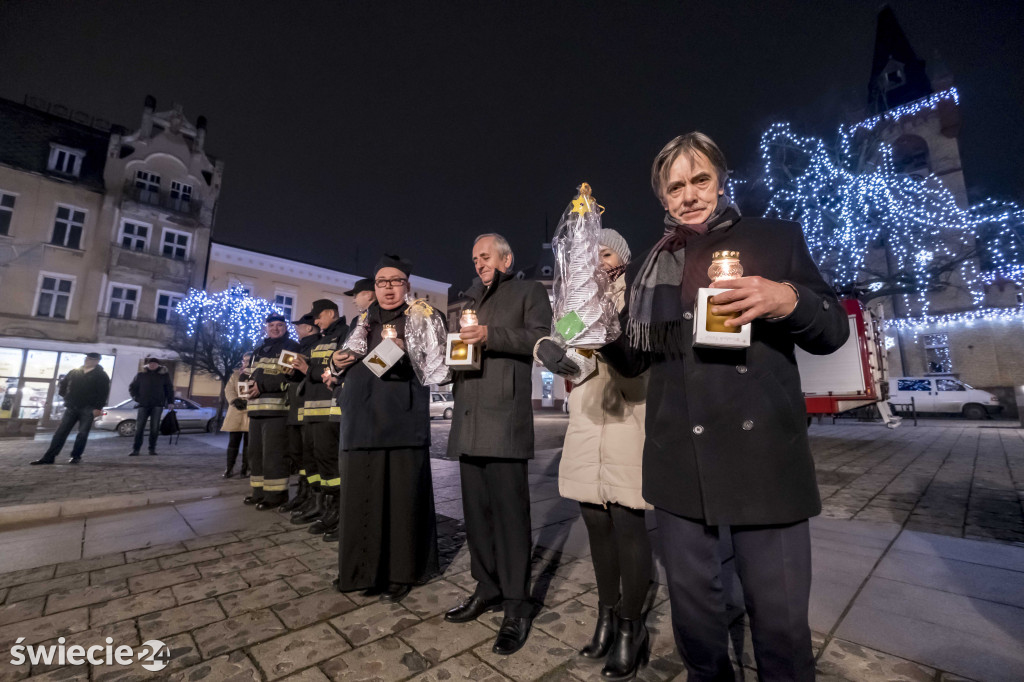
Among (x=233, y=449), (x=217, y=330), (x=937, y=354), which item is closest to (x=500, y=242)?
(x=233, y=449)

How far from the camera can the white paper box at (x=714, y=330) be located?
113 centimetres

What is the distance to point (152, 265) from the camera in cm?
2192

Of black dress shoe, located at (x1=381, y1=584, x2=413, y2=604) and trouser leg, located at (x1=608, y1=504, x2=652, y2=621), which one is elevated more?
trouser leg, located at (x1=608, y1=504, x2=652, y2=621)

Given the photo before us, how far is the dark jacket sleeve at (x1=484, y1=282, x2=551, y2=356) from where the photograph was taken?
2.33 metres

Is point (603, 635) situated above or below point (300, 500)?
above

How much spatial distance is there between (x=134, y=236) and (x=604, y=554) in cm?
2814

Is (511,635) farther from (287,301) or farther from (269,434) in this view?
(287,301)

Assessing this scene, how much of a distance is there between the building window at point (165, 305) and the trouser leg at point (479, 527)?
25130 millimetres

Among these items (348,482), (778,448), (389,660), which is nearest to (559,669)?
(389,660)

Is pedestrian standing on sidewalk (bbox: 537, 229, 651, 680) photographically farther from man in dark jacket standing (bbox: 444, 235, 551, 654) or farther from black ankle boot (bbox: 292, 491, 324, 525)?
black ankle boot (bbox: 292, 491, 324, 525)

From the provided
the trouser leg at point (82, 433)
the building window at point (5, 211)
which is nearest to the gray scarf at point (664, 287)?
the trouser leg at point (82, 433)

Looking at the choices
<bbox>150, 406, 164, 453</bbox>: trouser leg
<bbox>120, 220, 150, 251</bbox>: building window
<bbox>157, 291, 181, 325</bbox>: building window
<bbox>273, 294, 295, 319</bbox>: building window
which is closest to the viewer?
<bbox>150, 406, 164, 453</bbox>: trouser leg

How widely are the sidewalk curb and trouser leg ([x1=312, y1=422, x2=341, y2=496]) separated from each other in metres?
2.47

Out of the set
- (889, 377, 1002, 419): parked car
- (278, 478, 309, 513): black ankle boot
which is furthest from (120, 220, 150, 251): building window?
(889, 377, 1002, 419): parked car
